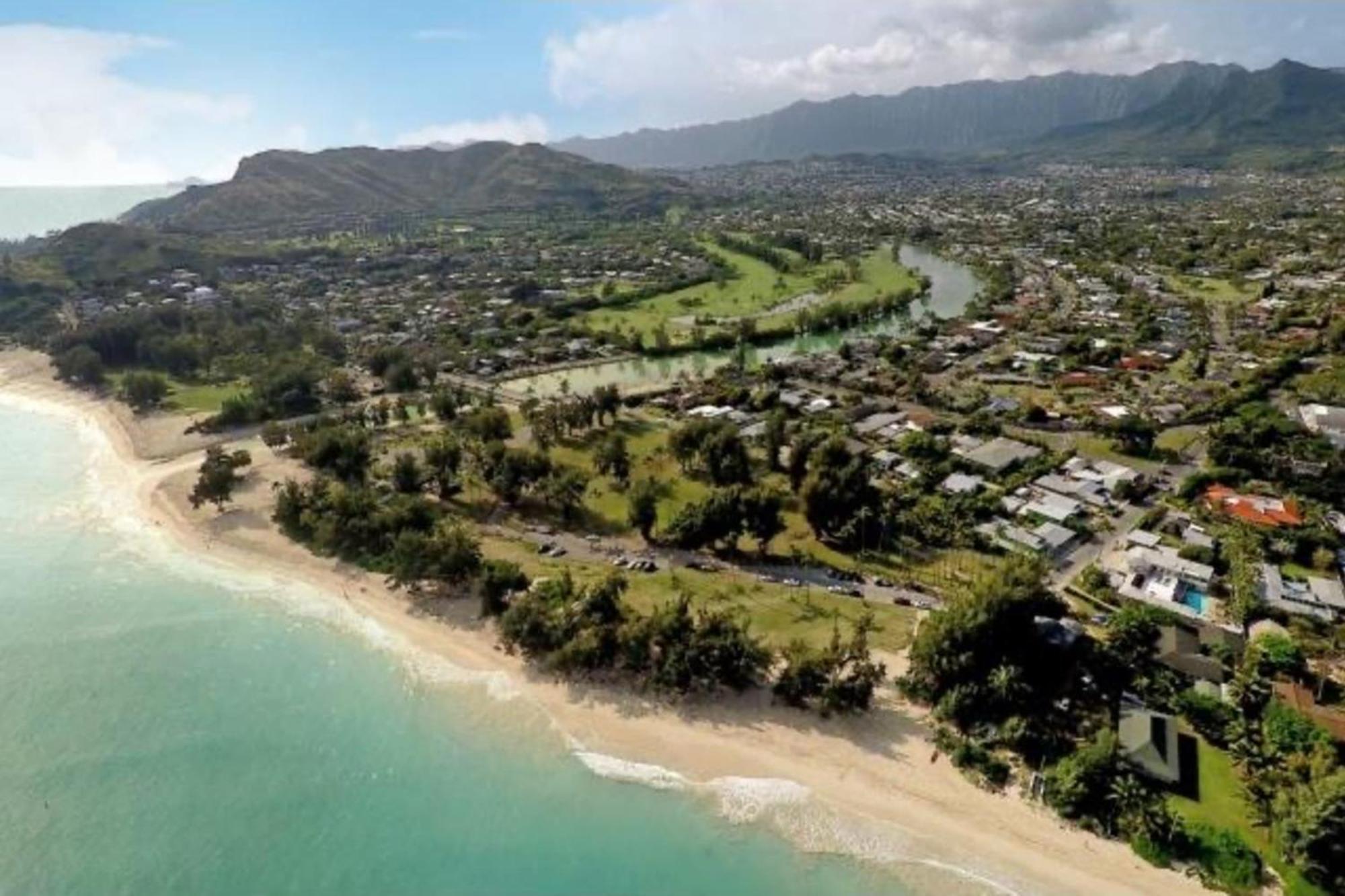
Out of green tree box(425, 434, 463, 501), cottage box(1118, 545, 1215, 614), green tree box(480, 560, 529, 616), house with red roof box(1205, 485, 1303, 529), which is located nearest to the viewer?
cottage box(1118, 545, 1215, 614)

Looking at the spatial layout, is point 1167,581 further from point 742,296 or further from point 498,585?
point 742,296

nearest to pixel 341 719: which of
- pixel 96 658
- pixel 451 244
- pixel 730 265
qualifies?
pixel 96 658

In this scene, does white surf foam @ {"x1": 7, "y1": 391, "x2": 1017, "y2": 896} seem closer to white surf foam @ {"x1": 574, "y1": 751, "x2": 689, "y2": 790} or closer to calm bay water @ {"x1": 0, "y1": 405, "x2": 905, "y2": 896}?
white surf foam @ {"x1": 574, "y1": 751, "x2": 689, "y2": 790}

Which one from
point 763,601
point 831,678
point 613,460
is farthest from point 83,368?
point 831,678

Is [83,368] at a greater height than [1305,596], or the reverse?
[83,368]

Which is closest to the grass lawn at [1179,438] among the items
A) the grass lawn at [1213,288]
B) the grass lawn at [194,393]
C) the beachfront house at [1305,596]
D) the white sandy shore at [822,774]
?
the beachfront house at [1305,596]

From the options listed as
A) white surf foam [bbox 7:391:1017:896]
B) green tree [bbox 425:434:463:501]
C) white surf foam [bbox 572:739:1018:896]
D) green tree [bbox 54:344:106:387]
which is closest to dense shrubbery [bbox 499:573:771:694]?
white surf foam [bbox 7:391:1017:896]

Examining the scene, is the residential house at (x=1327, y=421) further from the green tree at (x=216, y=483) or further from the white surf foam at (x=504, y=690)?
the green tree at (x=216, y=483)

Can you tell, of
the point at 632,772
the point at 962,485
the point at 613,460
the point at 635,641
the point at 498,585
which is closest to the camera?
the point at 632,772
